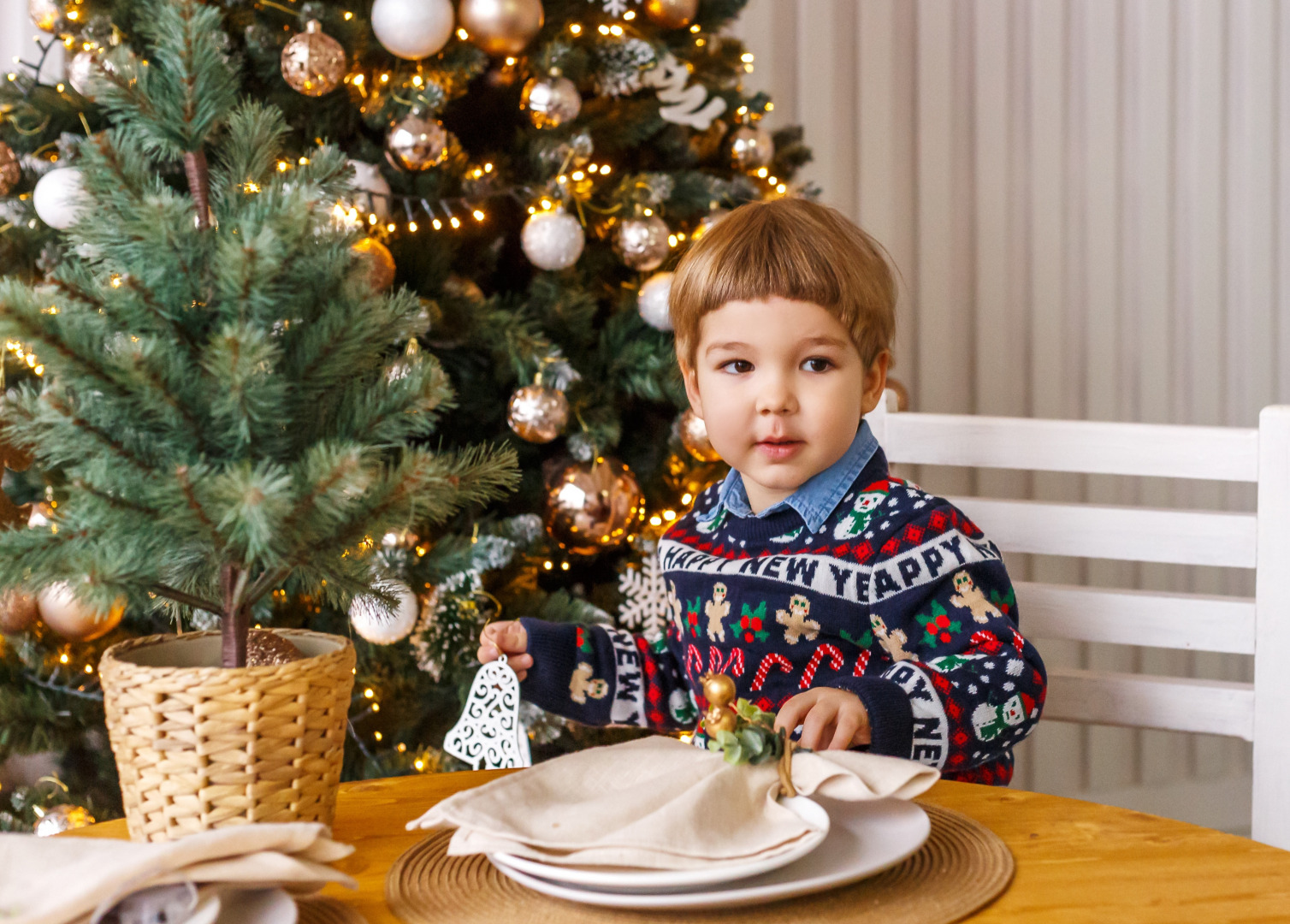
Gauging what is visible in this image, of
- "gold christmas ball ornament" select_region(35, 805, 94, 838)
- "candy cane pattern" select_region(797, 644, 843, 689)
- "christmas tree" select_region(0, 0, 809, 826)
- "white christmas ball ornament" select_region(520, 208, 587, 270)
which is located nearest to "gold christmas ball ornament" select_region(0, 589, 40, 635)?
"christmas tree" select_region(0, 0, 809, 826)

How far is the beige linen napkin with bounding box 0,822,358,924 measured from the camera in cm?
49

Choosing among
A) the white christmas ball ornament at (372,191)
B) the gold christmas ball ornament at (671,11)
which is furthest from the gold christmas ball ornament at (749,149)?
the white christmas ball ornament at (372,191)

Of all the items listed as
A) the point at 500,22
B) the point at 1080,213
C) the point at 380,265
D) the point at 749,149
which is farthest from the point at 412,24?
the point at 1080,213

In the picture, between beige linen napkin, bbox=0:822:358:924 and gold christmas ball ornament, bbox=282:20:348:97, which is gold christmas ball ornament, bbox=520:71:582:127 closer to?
gold christmas ball ornament, bbox=282:20:348:97

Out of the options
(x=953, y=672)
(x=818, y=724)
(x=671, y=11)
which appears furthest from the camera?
(x=671, y=11)

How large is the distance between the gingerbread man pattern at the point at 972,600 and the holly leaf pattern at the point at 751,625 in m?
0.17

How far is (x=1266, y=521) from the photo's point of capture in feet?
3.31

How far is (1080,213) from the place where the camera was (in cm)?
238

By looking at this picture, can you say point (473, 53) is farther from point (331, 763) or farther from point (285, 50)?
point (331, 763)

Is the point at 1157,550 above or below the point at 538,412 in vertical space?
below

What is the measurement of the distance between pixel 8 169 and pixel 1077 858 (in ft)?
4.61

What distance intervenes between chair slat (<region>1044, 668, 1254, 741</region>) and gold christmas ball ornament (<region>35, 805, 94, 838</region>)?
1.12 meters

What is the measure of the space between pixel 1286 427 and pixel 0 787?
5.39 feet

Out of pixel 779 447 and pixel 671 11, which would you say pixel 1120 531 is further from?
pixel 671 11
